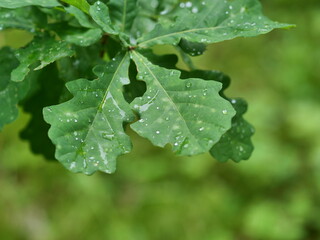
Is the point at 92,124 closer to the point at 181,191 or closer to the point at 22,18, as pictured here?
the point at 22,18

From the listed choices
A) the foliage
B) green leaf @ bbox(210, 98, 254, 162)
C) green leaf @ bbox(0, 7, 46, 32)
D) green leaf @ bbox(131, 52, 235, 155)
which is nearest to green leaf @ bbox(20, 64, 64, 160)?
the foliage

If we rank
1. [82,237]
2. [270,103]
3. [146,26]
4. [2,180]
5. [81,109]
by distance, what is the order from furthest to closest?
1. [270,103]
2. [2,180]
3. [82,237]
4. [146,26]
5. [81,109]

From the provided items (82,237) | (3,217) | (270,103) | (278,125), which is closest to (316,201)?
(278,125)

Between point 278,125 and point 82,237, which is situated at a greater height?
point 278,125

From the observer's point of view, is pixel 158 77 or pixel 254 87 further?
pixel 254 87

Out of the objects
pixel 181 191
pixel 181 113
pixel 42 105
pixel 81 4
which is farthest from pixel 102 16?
pixel 181 191

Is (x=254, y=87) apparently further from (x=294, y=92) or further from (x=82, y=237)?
(x=82, y=237)

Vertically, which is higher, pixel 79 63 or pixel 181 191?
pixel 79 63
